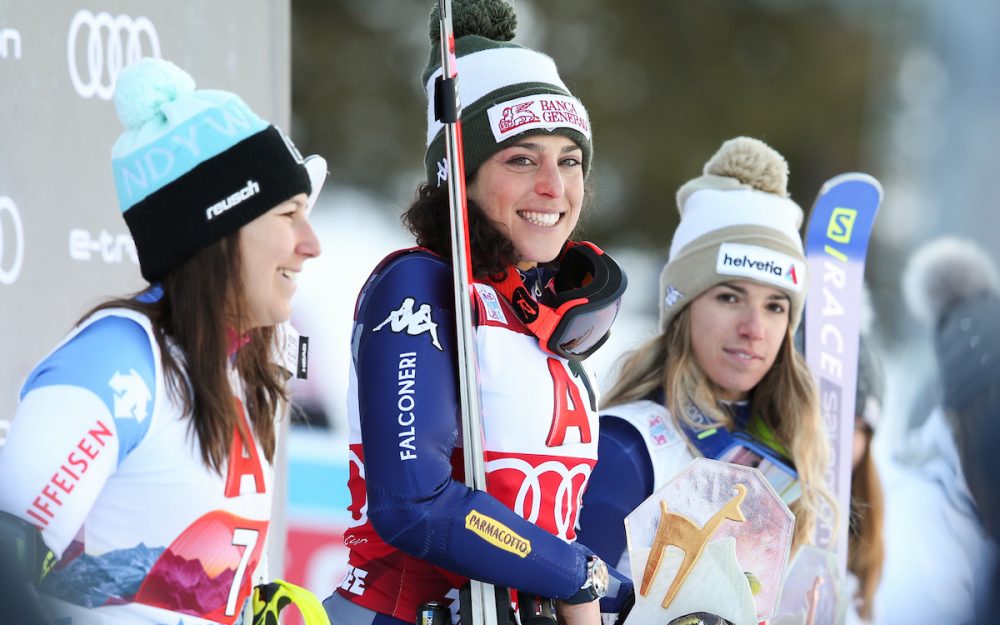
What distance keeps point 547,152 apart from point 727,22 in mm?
11036

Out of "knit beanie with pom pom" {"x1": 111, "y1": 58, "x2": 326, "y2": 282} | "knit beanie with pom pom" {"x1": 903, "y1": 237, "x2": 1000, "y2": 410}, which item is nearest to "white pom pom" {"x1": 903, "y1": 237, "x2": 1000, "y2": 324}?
"knit beanie with pom pom" {"x1": 903, "y1": 237, "x2": 1000, "y2": 410}

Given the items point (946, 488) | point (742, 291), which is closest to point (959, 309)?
point (946, 488)

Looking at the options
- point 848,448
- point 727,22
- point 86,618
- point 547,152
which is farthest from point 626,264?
point 86,618

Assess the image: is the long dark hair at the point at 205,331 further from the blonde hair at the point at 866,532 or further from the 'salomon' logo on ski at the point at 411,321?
the blonde hair at the point at 866,532

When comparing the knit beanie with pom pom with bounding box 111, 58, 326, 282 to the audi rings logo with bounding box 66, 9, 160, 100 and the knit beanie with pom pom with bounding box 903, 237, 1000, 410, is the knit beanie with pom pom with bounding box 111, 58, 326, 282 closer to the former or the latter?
the audi rings logo with bounding box 66, 9, 160, 100

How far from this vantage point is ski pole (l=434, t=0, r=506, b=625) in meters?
2.16

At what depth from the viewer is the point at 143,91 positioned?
2010 mm

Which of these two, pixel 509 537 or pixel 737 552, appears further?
pixel 737 552

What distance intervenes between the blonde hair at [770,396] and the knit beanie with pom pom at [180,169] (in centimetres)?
133

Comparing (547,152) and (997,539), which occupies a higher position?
(547,152)

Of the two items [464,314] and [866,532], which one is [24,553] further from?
[866,532]

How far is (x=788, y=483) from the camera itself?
307 centimetres

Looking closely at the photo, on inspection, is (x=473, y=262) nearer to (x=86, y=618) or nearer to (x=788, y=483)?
(x=86, y=618)

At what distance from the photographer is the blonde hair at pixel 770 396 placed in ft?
10.1
